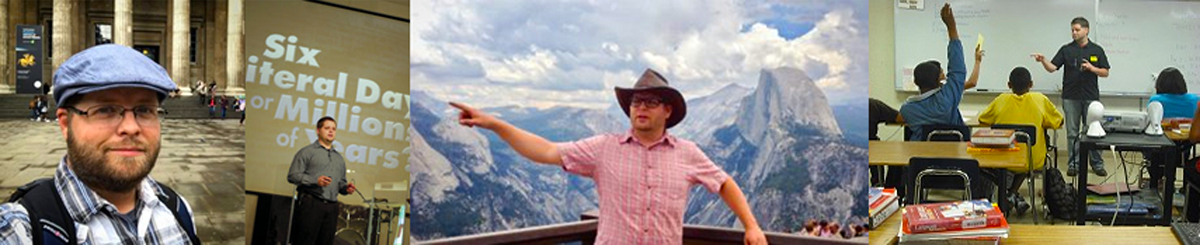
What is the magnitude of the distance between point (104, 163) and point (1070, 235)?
2420mm

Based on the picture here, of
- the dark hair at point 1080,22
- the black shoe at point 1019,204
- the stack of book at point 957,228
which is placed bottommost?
the black shoe at point 1019,204

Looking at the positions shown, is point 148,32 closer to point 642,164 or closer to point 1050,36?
point 1050,36

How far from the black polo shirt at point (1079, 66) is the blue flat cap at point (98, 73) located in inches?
367

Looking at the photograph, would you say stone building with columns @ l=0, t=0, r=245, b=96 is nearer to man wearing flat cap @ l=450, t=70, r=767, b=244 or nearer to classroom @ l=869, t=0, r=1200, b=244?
man wearing flat cap @ l=450, t=70, r=767, b=244

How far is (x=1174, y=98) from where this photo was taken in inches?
320

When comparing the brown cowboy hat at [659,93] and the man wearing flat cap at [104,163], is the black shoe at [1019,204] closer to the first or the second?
the brown cowboy hat at [659,93]

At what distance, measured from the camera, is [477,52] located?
189 centimetres

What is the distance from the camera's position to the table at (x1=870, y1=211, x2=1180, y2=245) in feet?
9.27

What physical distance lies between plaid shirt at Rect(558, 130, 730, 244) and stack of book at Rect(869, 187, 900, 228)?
3.80 feet

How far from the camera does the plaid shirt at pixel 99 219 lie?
1.52 metres

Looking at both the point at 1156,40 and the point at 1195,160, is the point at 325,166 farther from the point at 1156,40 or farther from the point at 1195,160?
the point at 1156,40

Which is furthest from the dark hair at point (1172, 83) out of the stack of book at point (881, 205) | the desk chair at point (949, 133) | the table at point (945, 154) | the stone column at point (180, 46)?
the stone column at point (180, 46)

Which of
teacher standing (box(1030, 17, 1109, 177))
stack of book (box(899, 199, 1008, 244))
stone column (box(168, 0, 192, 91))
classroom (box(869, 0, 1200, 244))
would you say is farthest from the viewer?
stone column (box(168, 0, 192, 91))

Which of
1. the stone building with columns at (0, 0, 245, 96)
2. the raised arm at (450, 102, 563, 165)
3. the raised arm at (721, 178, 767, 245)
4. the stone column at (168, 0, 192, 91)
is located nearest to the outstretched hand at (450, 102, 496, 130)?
the raised arm at (450, 102, 563, 165)
